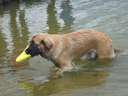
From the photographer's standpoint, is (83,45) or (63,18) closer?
(83,45)

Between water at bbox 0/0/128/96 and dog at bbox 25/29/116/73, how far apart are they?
0.66ft

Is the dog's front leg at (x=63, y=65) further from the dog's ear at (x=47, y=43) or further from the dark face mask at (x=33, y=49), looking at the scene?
the dark face mask at (x=33, y=49)

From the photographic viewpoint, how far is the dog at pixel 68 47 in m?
8.03

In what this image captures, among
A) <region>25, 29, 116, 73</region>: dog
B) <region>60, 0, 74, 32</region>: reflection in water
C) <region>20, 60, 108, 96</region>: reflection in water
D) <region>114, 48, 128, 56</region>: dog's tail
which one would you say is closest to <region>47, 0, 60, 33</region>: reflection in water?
<region>60, 0, 74, 32</region>: reflection in water

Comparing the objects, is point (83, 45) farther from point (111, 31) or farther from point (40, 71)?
point (111, 31)

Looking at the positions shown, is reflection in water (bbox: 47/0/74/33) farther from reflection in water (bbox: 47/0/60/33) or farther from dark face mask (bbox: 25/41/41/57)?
dark face mask (bbox: 25/41/41/57)

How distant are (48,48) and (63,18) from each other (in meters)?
6.08

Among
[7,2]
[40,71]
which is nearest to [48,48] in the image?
[40,71]

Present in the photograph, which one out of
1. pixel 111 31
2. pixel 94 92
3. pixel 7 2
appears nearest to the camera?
pixel 94 92

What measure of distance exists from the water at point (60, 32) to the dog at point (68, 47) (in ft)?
0.66

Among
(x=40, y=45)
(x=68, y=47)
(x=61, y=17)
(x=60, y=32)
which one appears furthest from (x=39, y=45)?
(x=61, y=17)

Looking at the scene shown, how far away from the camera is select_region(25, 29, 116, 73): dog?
8.03 metres

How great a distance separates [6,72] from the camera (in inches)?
350

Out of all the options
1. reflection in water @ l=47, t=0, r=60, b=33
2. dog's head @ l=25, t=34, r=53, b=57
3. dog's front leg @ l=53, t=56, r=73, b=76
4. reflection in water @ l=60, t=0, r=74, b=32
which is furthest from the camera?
reflection in water @ l=47, t=0, r=60, b=33
